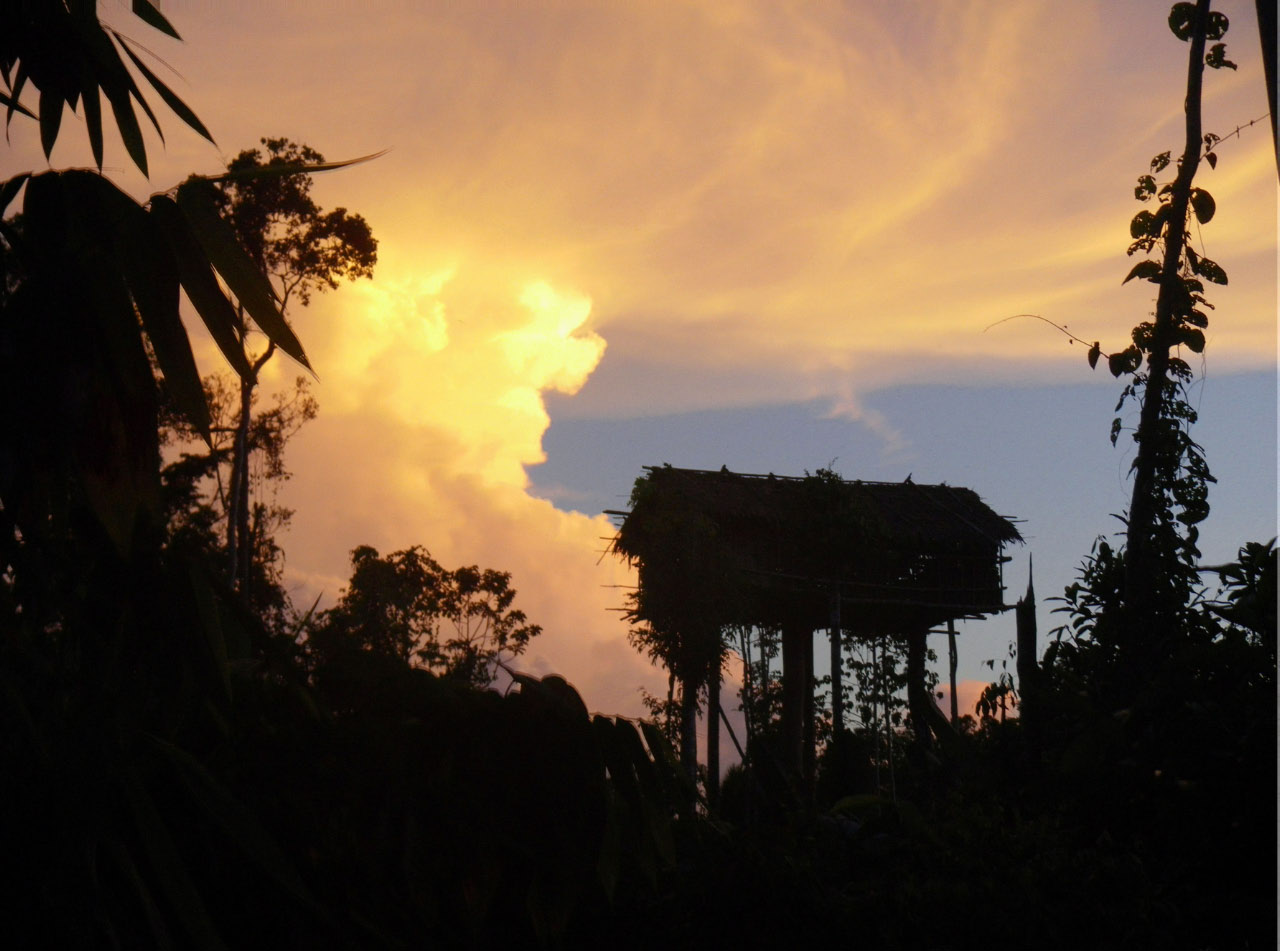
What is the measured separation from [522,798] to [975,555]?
20167 millimetres

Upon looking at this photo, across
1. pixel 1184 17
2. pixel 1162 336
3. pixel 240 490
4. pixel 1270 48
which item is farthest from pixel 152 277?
pixel 240 490

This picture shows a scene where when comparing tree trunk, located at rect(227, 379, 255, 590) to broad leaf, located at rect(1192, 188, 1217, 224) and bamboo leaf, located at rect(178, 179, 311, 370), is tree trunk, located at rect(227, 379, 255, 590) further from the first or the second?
bamboo leaf, located at rect(178, 179, 311, 370)

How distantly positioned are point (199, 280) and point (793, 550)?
19341 mm

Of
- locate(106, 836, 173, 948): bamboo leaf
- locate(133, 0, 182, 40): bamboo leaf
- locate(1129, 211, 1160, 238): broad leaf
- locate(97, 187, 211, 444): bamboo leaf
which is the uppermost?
locate(1129, 211, 1160, 238): broad leaf

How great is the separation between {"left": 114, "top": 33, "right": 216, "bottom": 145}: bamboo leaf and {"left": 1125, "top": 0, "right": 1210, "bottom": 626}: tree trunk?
26.7 ft

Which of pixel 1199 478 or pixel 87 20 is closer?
pixel 87 20

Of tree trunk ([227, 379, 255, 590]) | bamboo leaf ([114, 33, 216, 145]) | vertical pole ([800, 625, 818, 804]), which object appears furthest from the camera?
tree trunk ([227, 379, 255, 590])

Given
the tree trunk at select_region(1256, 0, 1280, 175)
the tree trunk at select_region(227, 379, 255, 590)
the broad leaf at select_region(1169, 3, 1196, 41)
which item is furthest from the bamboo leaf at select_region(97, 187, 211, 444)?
the tree trunk at select_region(227, 379, 255, 590)

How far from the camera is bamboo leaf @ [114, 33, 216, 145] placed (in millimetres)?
3414

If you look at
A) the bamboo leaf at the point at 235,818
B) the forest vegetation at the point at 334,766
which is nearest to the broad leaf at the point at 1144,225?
the forest vegetation at the point at 334,766

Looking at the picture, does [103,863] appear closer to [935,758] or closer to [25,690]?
[25,690]

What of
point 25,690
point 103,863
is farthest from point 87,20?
point 103,863

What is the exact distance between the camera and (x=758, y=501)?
22219 mm

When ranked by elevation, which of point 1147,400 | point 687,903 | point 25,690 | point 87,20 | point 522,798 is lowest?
point 687,903
